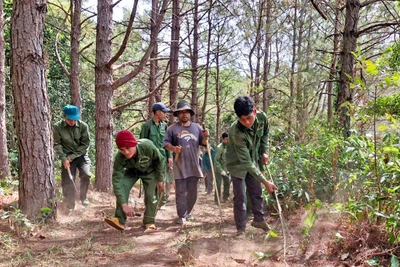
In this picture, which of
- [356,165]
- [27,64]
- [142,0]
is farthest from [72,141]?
[142,0]

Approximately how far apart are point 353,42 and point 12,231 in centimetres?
617

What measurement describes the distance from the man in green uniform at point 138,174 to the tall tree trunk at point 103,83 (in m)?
2.70

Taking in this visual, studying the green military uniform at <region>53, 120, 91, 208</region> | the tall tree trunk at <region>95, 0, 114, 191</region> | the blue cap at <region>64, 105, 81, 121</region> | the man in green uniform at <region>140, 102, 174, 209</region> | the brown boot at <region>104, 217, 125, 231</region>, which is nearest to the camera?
the brown boot at <region>104, 217, 125, 231</region>

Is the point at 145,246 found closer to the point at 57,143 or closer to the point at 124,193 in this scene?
the point at 124,193

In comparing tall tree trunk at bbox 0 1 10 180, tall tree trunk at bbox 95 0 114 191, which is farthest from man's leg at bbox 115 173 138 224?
tall tree trunk at bbox 0 1 10 180

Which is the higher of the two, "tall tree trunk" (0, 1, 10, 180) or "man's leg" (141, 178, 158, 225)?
"tall tree trunk" (0, 1, 10, 180)

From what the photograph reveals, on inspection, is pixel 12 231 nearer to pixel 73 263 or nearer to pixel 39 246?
pixel 39 246

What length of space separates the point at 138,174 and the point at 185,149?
0.82 m

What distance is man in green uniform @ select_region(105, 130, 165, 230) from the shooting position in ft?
15.2

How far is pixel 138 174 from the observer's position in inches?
198

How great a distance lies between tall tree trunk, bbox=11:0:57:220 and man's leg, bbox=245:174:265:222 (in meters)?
2.53

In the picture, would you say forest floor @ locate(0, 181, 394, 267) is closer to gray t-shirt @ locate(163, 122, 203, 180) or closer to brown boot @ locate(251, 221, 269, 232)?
brown boot @ locate(251, 221, 269, 232)

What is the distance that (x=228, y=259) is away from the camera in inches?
141

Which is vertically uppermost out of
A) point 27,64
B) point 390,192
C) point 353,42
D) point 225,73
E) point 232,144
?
point 225,73
